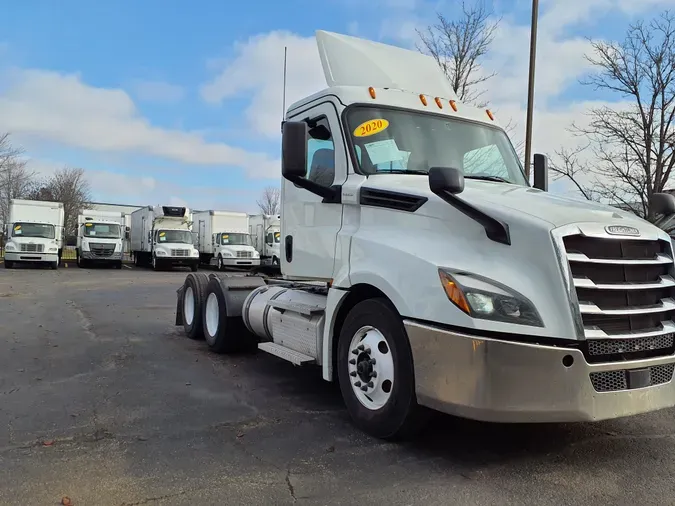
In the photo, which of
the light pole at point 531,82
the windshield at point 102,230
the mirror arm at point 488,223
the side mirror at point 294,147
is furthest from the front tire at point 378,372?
the windshield at point 102,230

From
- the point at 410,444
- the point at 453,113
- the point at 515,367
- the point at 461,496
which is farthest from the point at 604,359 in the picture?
the point at 453,113

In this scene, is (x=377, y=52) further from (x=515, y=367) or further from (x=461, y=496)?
(x=461, y=496)

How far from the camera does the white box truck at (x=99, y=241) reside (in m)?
28.6

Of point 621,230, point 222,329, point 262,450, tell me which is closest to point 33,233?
point 222,329

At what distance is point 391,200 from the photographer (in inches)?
165

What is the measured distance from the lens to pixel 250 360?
7074mm

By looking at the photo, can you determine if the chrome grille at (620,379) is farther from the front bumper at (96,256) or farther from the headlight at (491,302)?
the front bumper at (96,256)

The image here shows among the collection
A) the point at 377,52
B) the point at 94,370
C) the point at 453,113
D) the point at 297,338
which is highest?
the point at 377,52

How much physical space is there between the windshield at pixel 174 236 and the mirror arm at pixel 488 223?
27.0 meters

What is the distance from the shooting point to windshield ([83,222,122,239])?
95.2 feet

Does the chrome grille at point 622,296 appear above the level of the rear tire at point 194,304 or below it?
above

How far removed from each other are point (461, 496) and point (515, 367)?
2.67ft

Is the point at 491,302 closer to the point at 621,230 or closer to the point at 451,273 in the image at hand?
the point at 451,273

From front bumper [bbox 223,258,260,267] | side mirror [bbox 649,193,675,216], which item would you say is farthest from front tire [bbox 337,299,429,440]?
front bumper [bbox 223,258,260,267]
